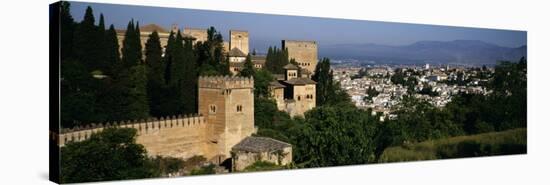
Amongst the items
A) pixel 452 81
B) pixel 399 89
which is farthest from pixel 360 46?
pixel 452 81

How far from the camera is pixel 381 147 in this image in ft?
44.6

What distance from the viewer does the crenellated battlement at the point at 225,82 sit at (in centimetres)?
1205

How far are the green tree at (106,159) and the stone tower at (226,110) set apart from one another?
4.47ft

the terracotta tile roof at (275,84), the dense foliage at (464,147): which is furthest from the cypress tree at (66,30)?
the dense foliage at (464,147)

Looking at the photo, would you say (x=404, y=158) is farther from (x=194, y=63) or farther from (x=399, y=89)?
(x=194, y=63)

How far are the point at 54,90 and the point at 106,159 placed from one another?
1.30 meters

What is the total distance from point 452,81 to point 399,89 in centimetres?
126

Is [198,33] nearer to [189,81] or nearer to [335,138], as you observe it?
[189,81]

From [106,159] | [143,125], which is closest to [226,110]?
[143,125]

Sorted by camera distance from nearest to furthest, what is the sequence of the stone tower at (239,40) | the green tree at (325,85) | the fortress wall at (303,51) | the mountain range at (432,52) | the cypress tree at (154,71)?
the cypress tree at (154,71), the stone tower at (239,40), the fortress wall at (303,51), the green tree at (325,85), the mountain range at (432,52)

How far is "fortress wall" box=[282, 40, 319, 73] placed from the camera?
501 inches

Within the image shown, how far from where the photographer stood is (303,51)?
12.8 meters

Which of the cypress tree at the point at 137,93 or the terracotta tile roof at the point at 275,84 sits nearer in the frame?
the cypress tree at the point at 137,93

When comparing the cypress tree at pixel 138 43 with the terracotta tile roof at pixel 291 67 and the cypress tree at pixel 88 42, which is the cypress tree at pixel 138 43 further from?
the terracotta tile roof at pixel 291 67
